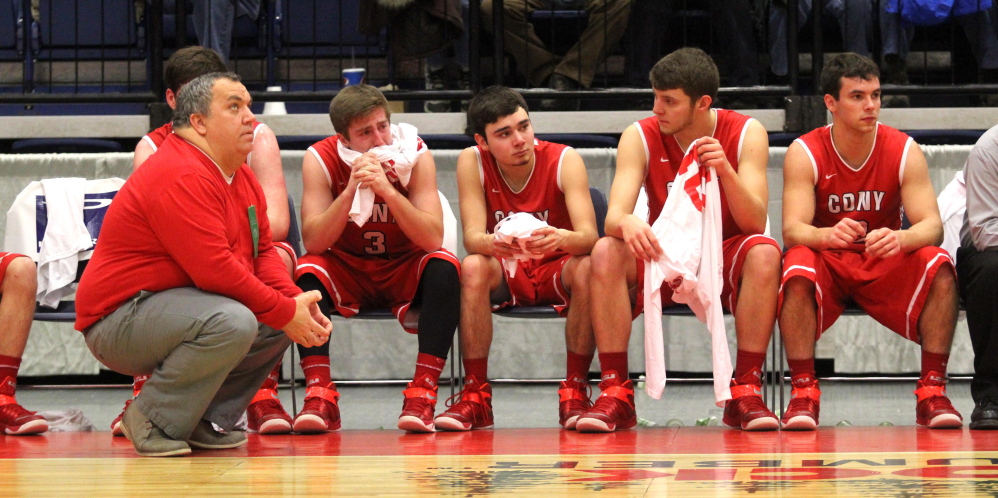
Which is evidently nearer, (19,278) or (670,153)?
(19,278)

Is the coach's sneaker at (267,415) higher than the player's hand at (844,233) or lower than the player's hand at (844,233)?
lower

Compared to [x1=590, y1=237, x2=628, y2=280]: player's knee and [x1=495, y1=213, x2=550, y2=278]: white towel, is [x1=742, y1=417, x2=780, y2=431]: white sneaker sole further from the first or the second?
[x1=495, y1=213, x2=550, y2=278]: white towel

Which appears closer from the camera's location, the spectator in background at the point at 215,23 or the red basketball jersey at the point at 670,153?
the red basketball jersey at the point at 670,153

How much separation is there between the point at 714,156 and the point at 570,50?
2476 mm

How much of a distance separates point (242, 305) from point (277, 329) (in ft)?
0.65

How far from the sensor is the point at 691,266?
3.77m

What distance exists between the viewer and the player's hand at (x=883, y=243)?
3723 millimetres

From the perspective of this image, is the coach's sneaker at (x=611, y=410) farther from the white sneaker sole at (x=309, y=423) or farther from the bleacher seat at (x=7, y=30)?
the bleacher seat at (x=7, y=30)

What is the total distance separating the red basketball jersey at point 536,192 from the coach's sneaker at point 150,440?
1415 millimetres

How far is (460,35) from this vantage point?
19.6 feet

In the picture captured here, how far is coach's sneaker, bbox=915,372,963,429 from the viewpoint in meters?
3.60

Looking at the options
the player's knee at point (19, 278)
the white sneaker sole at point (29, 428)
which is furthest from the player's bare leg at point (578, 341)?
the player's knee at point (19, 278)

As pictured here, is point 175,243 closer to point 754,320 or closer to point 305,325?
point 305,325

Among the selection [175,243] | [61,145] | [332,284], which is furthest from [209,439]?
[61,145]
